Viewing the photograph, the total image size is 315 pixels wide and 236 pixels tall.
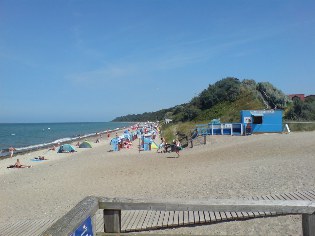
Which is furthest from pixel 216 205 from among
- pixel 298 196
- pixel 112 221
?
pixel 298 196

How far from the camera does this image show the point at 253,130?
2883 centimetres

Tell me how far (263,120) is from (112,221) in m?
27.2

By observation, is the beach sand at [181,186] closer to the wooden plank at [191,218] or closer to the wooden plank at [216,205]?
the wooden plank at [191,218]

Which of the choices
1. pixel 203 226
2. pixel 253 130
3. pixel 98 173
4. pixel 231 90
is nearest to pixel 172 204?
pixel 203 226

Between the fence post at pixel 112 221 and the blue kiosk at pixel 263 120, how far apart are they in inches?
1034

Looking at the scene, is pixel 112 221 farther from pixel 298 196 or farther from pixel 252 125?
pixel 252 125


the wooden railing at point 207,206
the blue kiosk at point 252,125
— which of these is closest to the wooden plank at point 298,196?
the wooden railing at point 207,206

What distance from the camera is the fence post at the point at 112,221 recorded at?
11.3 feet

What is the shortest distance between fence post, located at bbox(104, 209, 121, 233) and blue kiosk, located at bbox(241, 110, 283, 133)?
26.3m

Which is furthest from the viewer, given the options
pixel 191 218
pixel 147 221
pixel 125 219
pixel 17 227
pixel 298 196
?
pixel 17 227

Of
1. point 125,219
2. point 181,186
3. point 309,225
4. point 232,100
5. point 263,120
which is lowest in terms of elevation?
point 181,186

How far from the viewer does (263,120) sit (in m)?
29.2

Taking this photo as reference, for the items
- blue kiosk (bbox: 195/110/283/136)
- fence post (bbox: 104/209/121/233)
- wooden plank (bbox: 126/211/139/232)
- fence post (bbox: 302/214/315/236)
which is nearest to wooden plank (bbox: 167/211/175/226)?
wooden plank (bbox: 126/211/139/232)

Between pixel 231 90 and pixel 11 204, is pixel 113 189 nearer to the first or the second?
pixel 11 204
